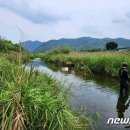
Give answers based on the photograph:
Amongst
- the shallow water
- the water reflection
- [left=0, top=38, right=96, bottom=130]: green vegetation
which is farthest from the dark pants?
[left=0, top=38, right=96, bottom=130]: green vegetation

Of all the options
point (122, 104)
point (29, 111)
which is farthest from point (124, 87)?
point (29, 111)

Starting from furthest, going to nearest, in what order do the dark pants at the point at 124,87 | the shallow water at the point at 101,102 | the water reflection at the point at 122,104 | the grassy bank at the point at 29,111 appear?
1. the dark pants at the point at 124,87
2. the water reflection at the point at 122,104
3. the shallow water at the point at 101,102
4. the grassy bank at the point at 29,111

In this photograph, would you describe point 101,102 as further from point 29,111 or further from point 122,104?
point 29,111

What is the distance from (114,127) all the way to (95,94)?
7.81 meters

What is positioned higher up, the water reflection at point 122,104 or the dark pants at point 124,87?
the dark pants at point 124,87

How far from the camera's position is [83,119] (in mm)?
9766

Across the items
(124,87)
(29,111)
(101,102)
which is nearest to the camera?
(29,111)

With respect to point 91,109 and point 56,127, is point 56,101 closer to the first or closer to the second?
point 56,127

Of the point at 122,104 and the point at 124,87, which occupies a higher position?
the point at 124,87

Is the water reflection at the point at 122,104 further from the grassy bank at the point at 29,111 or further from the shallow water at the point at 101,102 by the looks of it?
the grassy bank at the point at 29,111

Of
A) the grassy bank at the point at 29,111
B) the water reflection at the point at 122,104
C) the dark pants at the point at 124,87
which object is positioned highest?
the grassy bank at the point at 29,111

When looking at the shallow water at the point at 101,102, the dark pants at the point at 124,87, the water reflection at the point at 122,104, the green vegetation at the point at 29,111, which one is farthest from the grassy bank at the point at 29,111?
the dark pants at the point at 124,87

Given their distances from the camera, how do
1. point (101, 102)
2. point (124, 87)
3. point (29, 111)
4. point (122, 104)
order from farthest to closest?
point (124, 87)
point (101, 102)
point (122, 104)
point (29, 111)

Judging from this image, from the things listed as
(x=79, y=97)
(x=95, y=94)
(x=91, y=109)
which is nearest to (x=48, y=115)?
(x=91, y=109)
